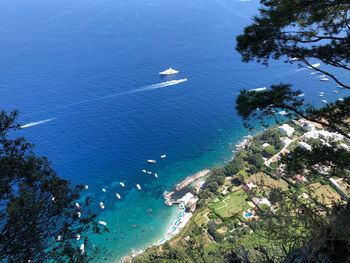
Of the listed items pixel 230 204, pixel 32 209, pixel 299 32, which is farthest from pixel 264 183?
pixel 230 204

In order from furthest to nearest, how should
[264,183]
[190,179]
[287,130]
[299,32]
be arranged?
[287,130], [190,179], [299,32], [264,183]

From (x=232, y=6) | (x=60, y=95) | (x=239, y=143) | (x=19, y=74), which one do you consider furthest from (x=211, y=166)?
(x=232, y=6)

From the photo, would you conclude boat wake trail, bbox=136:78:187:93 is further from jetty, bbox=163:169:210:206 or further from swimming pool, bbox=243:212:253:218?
swimming pool, bbox=243:212:253:218

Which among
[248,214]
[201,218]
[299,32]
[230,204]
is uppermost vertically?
[299,32]

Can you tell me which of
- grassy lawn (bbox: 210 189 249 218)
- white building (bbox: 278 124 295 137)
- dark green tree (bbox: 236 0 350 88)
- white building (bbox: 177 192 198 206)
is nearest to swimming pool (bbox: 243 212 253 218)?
grassy lawn (bbox: 210 189 249 218)

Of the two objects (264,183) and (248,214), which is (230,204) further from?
(264,183)

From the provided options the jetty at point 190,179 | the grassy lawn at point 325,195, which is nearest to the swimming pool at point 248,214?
the grassy lawn at point 325,195

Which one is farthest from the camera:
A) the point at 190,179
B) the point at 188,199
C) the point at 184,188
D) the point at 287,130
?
the point at 287,130
